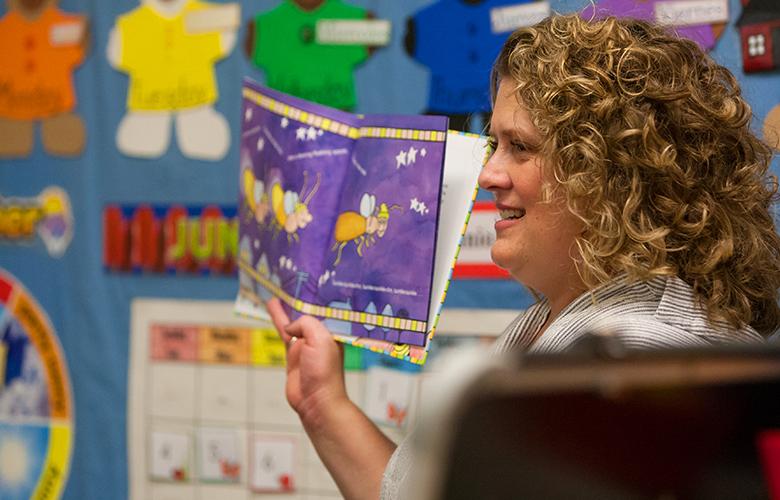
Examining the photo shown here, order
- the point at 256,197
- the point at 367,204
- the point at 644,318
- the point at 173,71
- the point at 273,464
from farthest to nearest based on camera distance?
the point at 173,71, the point at 273,464, the point at 256,197, the point at 367,204, the point at 644,318

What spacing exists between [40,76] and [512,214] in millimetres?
1371

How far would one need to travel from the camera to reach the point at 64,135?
6.57 feet

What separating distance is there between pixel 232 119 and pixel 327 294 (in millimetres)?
774

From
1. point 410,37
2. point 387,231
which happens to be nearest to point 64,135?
point 410,37

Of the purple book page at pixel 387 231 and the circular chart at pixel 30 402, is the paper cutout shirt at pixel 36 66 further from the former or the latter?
the purple book page at pixel 387 231

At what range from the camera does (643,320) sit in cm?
87

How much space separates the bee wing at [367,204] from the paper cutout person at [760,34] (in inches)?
25.6

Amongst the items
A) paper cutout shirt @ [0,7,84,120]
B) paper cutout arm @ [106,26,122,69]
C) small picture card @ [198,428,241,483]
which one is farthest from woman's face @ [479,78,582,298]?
paper cutout shirt @ [0,7,84,120]

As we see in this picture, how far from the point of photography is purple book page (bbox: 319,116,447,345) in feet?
3.64

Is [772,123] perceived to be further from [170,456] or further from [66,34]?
[66,34]

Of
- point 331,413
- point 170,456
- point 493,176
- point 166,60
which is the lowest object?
point 170,456

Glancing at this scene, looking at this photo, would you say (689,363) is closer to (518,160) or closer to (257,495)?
Result: (518,160)

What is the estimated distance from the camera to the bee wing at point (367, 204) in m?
1.17

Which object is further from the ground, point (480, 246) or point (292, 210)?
point (292, 210)
